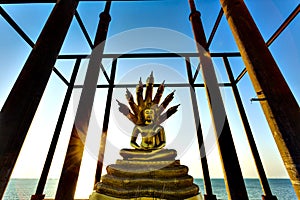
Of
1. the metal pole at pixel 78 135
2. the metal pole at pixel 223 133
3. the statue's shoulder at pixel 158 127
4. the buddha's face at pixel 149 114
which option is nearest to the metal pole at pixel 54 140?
the metal pole at pixel 78 135

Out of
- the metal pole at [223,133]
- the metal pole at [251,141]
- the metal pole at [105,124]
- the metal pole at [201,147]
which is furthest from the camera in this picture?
the metal pole at [105,124]

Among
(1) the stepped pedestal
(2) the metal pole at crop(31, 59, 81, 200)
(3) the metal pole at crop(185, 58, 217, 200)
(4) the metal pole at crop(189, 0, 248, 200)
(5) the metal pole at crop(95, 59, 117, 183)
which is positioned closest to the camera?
(1) the stepped pedestal

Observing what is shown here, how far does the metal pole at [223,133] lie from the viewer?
2.70 m

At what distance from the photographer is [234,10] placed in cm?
232

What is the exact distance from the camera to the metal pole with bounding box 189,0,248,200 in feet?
8.84

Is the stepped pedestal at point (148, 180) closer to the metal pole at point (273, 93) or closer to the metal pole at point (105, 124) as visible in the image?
the metal pole at point (273, 93)

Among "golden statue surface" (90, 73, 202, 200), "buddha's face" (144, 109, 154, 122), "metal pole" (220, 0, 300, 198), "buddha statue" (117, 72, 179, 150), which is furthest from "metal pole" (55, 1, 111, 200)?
"metal pole" (220, 0, 300, 198)

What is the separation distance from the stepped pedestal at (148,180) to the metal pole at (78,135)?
3.85ft

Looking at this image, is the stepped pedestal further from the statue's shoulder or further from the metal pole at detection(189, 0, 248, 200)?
the metal pole at detection(189, 0, 248, 200)

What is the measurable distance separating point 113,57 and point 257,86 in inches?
173

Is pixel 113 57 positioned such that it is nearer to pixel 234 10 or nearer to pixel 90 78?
pixel 90 78

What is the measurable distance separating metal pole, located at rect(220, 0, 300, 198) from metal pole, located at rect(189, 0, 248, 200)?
146 cm

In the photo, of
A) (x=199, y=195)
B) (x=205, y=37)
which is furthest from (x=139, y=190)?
(x=205, y=37)

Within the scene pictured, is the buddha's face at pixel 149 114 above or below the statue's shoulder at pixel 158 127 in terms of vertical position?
above
